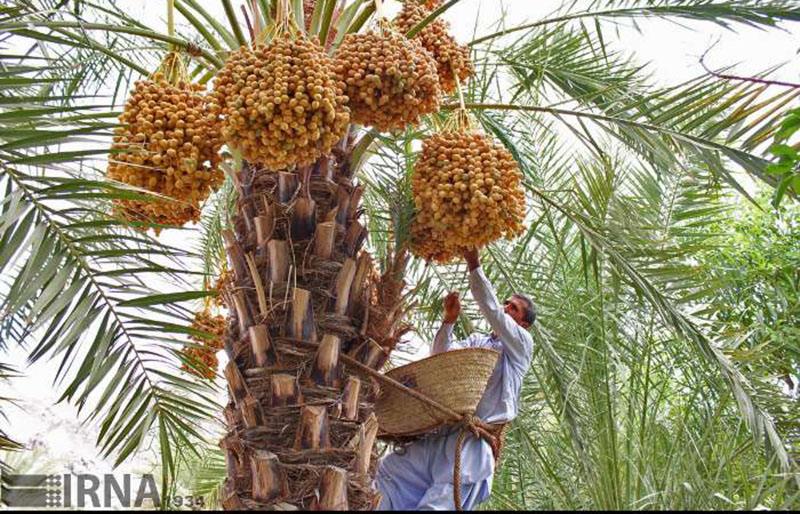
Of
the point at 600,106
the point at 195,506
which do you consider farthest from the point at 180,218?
the point at 195,506

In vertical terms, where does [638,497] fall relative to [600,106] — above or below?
below

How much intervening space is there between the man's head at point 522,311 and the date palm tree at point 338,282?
285 mm

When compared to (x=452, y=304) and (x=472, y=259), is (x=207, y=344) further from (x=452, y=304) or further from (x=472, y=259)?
(x=472, y=259)

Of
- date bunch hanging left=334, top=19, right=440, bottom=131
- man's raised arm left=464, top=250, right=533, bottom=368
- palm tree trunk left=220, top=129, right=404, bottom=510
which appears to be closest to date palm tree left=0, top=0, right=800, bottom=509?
palm tree trunk left=220, top=129, right=404, bottom=510

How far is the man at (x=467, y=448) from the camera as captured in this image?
3631mm

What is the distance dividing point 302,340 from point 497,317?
2.71ft

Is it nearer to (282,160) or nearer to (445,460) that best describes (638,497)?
(445,460)

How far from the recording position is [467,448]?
3701mm

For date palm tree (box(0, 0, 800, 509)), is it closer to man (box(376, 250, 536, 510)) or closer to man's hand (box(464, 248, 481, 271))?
man's hand (box(464, 248, 481, 271))

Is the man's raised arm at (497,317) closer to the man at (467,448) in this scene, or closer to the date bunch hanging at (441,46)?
the man at (467,448)

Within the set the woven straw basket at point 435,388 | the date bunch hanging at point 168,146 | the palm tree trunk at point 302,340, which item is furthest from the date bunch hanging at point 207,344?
the date bunch hanging at point 168,146

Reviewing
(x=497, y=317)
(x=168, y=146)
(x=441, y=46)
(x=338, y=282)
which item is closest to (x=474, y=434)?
(x=497, y=317)

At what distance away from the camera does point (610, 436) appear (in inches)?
152

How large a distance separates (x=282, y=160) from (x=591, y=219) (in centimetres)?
166
